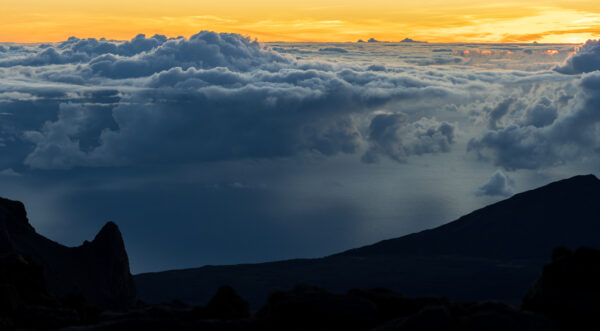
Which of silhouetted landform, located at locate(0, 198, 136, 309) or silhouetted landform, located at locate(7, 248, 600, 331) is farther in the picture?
Result: silhouetted landform, located at locate(0, 198, 136, 309)

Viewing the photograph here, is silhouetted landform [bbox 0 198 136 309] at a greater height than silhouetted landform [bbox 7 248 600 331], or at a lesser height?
greater

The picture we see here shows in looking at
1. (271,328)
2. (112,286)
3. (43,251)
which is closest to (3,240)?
(43,251)

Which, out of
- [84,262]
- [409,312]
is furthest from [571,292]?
[84,262]

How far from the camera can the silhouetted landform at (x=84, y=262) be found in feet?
445

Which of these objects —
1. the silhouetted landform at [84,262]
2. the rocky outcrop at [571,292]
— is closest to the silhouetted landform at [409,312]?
the rocky outcrop at [571,292]

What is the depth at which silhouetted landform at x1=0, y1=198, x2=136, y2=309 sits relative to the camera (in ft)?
445

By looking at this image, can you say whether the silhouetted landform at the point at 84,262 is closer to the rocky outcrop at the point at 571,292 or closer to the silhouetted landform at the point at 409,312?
the silhouetted landform at the point at 409,312

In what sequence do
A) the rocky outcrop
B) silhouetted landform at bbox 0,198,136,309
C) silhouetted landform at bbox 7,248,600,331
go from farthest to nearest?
silhouetted landform at bbox 0,198,136,309
the rocky outcrop
silhouetted landform at bbox 7,248,600,331

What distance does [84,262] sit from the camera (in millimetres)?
144000

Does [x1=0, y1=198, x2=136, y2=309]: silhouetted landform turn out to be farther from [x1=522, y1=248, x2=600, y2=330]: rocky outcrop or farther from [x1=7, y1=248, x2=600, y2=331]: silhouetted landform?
[x1=522, y1=248, x2=600, y2=330]: rocky outcrop

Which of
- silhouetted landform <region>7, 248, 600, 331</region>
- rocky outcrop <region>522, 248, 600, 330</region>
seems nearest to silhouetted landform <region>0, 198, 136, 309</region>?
silhouetted landform <region>7, 248, 600, 331</region>

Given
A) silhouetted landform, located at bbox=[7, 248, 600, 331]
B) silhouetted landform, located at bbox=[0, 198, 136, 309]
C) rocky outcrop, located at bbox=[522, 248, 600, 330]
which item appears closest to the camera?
silhouetted landform, located at bbox=[7, 248, 600, 331]

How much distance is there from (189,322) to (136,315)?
7.24 meters

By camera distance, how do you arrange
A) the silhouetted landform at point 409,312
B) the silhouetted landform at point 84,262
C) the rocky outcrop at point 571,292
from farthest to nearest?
the silhouetted landform at point 84,262, the rocky outcrop at point 571,292, the silhouetted landform at point 409,312
